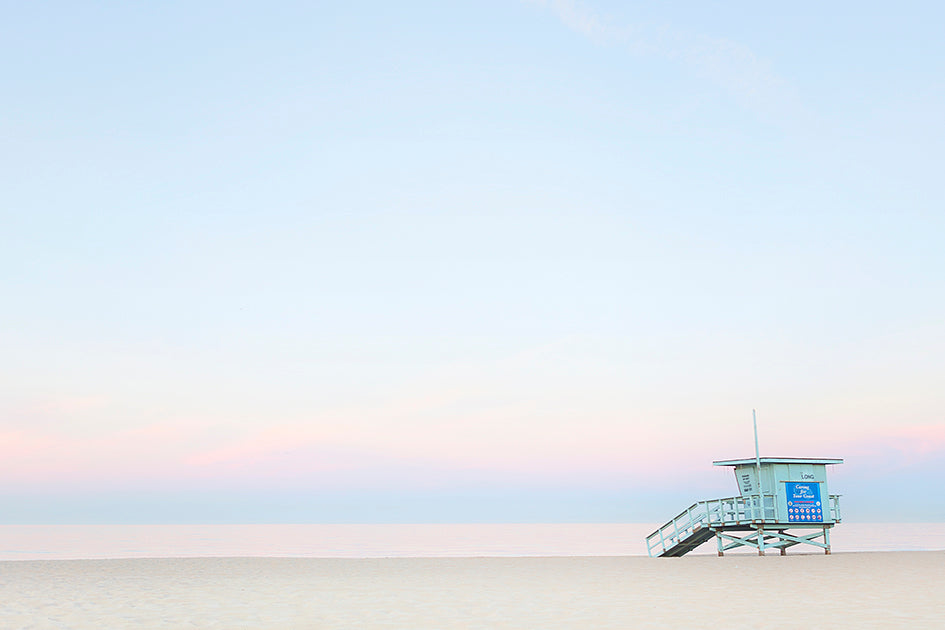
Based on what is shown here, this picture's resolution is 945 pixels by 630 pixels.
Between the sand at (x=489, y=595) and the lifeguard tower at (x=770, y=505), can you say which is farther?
the lifeguard tower at (x=770, y=505)

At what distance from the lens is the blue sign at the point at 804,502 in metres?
31.4

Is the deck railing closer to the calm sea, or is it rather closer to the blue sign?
the blue sign

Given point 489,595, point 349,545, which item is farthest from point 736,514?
point 349,545

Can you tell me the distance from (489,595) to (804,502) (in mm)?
17559

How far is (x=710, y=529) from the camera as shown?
31.8 meters

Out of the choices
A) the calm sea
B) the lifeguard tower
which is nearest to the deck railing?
the lifeguard tower

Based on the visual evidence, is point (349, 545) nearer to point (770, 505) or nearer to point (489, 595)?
point (770, 505)

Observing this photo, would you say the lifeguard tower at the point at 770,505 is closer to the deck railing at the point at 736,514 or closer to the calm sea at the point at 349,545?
the deck railing at the point at 736,514

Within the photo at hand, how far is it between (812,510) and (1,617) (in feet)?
87.7

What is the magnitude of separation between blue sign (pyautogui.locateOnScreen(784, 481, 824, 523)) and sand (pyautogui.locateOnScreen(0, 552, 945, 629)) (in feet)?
6.54

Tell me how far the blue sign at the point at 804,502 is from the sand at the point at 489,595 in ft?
6.54

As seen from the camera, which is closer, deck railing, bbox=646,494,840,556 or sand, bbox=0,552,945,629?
sand, bbox=0,552,945,629

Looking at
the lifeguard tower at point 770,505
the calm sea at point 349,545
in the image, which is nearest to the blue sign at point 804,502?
the lifeguard tower at point 770,505

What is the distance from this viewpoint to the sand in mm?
14273
